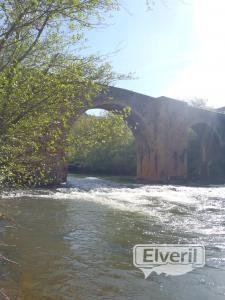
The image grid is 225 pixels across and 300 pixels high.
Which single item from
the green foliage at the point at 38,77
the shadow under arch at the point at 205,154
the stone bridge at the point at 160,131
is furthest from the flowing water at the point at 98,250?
the shadow under arch at the point at 205,154

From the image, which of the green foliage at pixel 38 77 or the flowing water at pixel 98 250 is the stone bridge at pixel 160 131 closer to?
the flowing water at pixel 98 250

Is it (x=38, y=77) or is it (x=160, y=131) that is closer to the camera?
(x=38, y=77)

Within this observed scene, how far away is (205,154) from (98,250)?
27624 millimetres

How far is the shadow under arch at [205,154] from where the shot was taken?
30906mm

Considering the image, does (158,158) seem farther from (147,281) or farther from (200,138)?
(147,281)

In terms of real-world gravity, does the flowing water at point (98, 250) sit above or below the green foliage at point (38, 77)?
below

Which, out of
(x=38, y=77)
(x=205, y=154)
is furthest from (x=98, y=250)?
(x=205, y=154)

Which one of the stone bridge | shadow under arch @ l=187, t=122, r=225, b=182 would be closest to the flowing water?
the stone bridge

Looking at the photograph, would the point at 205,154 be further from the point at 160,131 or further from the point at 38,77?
the point at 38,77

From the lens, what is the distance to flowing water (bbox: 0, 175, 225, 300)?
12.2ft

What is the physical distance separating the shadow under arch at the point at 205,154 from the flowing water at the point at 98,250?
71.9 feet

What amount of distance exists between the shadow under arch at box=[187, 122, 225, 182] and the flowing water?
21.9 metres

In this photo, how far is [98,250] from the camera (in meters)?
5.22

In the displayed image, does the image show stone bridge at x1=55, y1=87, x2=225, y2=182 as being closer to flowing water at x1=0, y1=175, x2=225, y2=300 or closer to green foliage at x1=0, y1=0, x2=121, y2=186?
flowing water at x1=0, y1=175, x2=225, y2=300
